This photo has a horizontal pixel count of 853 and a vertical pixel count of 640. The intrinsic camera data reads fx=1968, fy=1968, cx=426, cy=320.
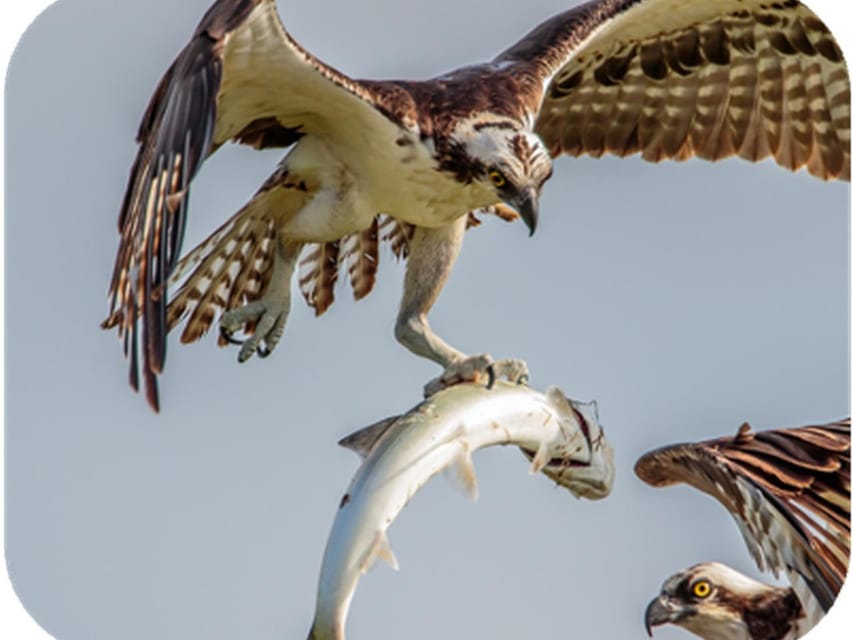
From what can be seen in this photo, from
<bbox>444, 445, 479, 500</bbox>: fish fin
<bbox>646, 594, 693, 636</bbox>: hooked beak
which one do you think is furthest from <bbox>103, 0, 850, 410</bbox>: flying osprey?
<bbox>646, 594, 693, 636</bbox>: hooked beak

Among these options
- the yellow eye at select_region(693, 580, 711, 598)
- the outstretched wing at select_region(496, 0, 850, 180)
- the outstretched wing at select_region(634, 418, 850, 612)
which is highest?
the outstretched wing at select_region(496, 0, 850, 180)

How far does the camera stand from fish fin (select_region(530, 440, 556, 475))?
6125 millimetres

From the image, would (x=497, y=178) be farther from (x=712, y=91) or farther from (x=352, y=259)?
(x=712, y=91)

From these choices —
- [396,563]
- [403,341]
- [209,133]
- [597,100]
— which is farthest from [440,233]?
[396,563]

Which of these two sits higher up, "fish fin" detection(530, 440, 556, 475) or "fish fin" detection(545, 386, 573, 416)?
"fish fin" detection(545, 386, 573, 416)

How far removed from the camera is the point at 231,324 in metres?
7.21

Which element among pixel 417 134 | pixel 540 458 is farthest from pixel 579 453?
pixel 417 134

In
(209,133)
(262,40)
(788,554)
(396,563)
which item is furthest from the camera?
(788,554)

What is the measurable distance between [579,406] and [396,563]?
5.01 ft

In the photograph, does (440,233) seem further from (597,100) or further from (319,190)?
(597,100)

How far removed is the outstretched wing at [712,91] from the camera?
786cm

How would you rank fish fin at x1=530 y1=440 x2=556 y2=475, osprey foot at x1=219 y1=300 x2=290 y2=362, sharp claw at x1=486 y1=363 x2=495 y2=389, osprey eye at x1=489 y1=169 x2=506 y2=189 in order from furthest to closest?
osprey foot at x1=219 y1=300 x2=290 y2=362
osprey eye at x1=489 y1=169 x2=506 y2=189
sharp claw at x1=486 y1=363 x2=495 y2=389
fish fin at x1=530 y1=440 x2=556 y2=475

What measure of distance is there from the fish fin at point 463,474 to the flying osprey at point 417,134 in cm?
88

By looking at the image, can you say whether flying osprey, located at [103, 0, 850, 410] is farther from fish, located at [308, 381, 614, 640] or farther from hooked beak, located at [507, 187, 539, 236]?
fish, located at [308, 381, 614, 640]
